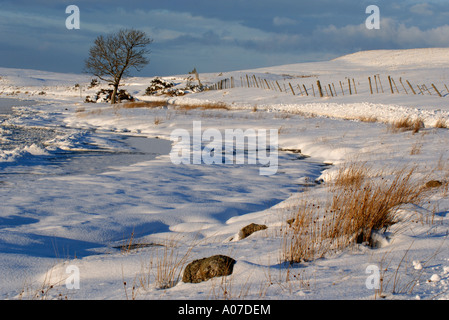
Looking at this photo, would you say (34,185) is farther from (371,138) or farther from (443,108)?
(443,108)

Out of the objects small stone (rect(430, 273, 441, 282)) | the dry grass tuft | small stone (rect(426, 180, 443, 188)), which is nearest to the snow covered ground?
small stone (rect(430, 273, 441, 282))

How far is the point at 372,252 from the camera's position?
A: 3762 mm

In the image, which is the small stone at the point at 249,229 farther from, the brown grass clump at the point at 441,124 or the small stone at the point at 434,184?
the brown grass clump at the point at 441,124

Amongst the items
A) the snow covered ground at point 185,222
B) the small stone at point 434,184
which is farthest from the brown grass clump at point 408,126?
the small stone at point 434,184

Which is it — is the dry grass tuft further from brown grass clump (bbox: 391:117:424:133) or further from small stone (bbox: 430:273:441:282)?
small stone (bbox: 430:273:441:282)

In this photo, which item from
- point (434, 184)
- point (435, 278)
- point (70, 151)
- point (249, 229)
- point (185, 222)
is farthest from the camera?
point (70, 151)

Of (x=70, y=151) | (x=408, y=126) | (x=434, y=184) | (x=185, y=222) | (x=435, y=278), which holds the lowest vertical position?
(x=185, y=222)

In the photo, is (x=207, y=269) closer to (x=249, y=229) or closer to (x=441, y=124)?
(x=249, y=229)

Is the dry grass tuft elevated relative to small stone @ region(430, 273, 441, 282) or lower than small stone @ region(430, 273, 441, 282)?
elevated

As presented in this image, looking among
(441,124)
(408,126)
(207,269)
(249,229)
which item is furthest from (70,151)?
(441,124)

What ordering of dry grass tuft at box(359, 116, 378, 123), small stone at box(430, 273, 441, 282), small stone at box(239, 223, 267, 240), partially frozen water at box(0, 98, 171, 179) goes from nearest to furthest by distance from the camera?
small stone at box(430, 273, 441, 282) → small stone at box(239, 223, 267, 240) → partially frozen water at box(0, 98, 171, 179) → dry grass tuft at box(359, 116, 378, 123)

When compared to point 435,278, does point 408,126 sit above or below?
above

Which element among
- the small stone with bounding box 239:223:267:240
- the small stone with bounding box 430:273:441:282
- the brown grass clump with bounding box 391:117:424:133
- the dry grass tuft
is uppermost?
the dry grass tuft
